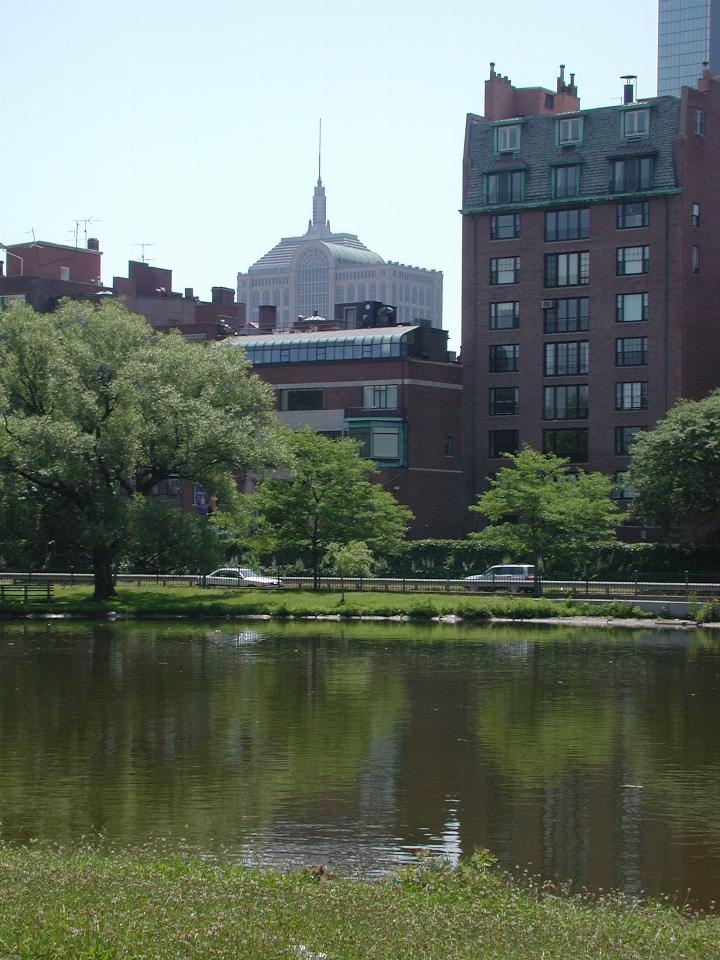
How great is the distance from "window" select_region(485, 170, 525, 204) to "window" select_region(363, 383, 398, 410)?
1642cm

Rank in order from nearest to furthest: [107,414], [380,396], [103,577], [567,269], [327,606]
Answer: [107,414] < [327,606] < [103,577] < [567,269] < [380,396]

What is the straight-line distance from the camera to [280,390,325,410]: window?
105 metres

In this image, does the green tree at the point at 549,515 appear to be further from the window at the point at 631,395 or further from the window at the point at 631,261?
the window at the point at 631,261

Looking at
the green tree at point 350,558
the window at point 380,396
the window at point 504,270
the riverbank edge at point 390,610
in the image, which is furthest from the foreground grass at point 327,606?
the window at point 504,270

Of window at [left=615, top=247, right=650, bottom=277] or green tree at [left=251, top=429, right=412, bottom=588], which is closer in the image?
green tree at [left=251, top=429, right=412, bottom=588]

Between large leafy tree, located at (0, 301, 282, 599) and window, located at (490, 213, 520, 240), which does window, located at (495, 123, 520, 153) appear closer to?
window, located at (490, 213, 520, 240)

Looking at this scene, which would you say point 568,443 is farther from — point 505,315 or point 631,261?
point 631,261

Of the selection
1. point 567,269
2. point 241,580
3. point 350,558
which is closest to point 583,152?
point 567,269

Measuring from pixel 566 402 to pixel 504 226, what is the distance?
1447 centimetres

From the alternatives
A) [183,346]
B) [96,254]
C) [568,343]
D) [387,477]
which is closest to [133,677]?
[183,346]

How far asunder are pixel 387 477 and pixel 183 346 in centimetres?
3207

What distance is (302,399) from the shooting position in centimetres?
10544

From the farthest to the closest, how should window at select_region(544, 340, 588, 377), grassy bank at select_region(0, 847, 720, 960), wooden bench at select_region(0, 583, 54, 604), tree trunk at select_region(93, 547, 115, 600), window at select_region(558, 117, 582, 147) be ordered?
window at select_region(558, 117, 582, 147), window at select_region(544, 340, 588, 377), tree trunk at select_region(93, 547, 115, 600), wooden bench at select_region(0, 583, 54, 604), grassy bank at select_region(0, 847, 720, 960)

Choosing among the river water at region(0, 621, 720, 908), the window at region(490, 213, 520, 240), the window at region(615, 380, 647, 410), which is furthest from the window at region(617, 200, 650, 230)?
the river water at region(0, 621, 720, 908)
